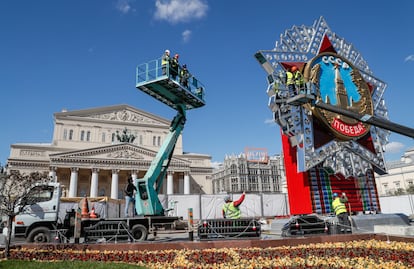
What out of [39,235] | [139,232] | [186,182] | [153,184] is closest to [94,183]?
[186,182]

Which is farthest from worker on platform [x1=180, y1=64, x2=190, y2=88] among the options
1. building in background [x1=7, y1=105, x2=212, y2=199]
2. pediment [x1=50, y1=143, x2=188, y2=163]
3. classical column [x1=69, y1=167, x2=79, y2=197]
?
classical column [x1=69, y1=167, x2=79, y2=197]

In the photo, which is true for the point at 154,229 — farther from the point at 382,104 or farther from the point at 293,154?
the point at 382,104

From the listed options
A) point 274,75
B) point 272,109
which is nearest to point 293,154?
point 272,109

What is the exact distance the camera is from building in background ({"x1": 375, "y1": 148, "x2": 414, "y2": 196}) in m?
60.7

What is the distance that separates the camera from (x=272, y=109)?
49.3 feet

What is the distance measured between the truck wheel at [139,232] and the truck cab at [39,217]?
337 centimetres

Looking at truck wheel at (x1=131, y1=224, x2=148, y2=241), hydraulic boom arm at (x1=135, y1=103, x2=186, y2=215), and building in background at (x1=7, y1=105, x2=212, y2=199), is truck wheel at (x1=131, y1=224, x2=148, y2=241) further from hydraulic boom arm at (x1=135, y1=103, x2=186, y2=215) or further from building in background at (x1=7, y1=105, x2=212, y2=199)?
building in background at (x1=7, y1=105, x2=212, y2=199)

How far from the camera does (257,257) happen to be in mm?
7477

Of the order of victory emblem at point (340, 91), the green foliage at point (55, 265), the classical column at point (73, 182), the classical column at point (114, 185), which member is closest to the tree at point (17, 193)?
the green foliage at point (55, 265)

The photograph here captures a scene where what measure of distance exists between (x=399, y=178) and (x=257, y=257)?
2739 inches

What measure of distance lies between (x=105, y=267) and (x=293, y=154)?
39.7ft

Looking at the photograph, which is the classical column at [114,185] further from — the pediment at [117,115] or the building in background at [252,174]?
the building in background at [252,174]

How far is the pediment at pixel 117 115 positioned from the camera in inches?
2179

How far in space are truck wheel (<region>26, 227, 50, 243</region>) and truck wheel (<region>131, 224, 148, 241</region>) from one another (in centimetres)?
355
